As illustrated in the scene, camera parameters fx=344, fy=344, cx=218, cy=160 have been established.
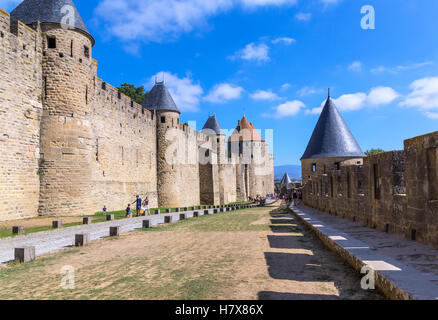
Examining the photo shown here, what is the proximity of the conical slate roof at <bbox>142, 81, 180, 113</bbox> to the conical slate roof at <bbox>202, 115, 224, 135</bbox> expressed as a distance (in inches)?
516

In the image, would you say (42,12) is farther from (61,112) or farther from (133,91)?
(133,91)

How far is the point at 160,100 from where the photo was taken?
28.6m

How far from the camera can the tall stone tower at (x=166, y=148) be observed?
28.1 m

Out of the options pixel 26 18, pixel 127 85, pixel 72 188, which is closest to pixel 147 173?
pixel 72 188

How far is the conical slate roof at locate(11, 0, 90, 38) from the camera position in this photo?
15375 mm

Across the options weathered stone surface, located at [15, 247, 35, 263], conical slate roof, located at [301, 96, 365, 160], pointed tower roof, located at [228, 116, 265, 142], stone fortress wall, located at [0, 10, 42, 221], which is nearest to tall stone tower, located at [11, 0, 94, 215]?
stone fortress wall, located at [0, 10, 42, 221]

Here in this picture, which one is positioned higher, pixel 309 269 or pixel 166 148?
pixel 166 148

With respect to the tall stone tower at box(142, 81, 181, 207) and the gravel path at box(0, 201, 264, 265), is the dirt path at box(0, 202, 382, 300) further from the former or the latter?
the tall stone tower at box(142, 81, 181, 207)

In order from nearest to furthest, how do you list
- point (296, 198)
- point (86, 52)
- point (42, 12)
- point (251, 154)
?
1. point (42, 12)
2. point (86, 52)
3. point (296, 198)
4. point (251, 154)

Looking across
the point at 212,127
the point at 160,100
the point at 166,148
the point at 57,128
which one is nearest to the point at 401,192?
the point at 57,128

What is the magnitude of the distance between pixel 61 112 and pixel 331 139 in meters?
17.0

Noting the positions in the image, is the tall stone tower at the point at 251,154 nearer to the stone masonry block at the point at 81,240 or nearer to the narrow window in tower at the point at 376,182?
the narrow window in tower at the point at 376,182
